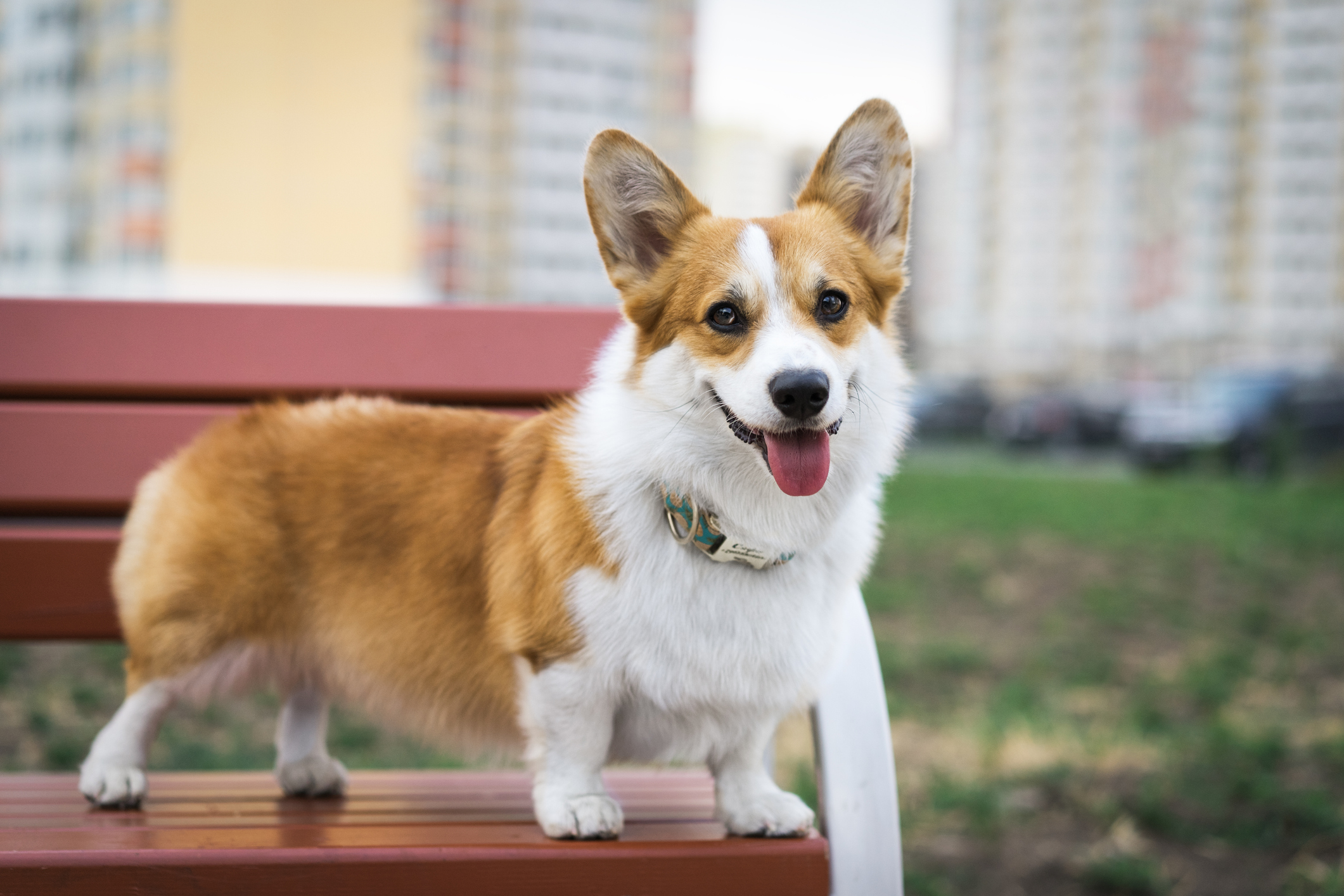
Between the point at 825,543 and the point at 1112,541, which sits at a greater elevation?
the point at 825,543

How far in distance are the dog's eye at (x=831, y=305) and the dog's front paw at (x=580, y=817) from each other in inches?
31.8

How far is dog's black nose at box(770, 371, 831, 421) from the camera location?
1469mm

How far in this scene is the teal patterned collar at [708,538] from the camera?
62.6 inches

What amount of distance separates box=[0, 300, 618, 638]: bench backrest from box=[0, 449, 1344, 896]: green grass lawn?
631 millimetres

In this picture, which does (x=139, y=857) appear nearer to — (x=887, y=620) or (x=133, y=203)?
(x=887, y=620)

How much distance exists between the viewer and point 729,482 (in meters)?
1.63

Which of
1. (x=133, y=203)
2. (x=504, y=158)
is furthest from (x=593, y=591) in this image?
(x=504, y=158)

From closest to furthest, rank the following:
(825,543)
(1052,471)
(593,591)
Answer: (593,591) → (825,543) → (1052,471)

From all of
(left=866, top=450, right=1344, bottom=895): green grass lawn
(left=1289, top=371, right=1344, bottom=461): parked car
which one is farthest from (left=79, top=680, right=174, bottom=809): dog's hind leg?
(left=1289, top=371, right=1344, bottom=461): parked car

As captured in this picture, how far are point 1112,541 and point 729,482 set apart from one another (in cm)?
596

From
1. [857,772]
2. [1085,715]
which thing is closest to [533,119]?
[1085,715]

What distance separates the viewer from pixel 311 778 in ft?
6.10

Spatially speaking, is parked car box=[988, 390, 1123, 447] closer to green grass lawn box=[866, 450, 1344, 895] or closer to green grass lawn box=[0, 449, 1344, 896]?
green grass lawn box=[866, 450, 1344, 895]

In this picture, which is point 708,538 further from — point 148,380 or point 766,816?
point 148,380
